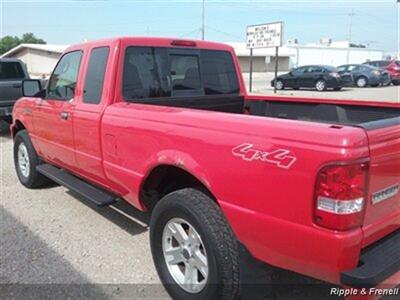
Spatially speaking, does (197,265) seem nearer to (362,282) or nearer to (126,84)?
(362,282)

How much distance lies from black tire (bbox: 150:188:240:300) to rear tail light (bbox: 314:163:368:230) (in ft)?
2.48

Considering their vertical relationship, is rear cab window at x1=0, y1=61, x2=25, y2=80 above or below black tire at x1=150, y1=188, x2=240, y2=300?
Answer: above

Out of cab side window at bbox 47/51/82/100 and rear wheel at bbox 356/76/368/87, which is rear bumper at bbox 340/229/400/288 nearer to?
cab side window at bbox 47/51/82/100

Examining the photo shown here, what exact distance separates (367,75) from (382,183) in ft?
101

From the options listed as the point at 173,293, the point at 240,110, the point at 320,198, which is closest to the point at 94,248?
the point at 173,293

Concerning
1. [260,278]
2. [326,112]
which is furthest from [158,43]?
[260,278]

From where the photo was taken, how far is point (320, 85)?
28266 millimetres

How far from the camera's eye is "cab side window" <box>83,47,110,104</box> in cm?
428

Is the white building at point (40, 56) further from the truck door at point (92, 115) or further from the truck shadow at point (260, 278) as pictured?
the truck door at point (92, 115)

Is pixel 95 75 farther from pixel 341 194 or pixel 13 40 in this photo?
pixel 13 40

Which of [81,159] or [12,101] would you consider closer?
[81,159]

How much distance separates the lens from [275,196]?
8.20 feet

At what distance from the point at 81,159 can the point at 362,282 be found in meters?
3.24

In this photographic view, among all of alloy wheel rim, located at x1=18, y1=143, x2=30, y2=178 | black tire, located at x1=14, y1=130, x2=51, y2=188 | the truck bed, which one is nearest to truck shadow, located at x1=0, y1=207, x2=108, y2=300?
black tire, located at x1=14, y1=130, x2=51, y2=188
